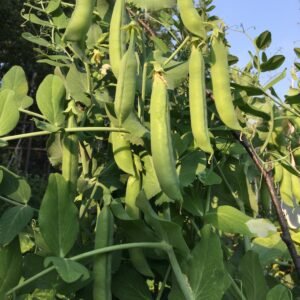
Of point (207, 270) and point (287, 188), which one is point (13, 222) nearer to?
point (207, 270)

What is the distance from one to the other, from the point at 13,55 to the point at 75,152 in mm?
8089

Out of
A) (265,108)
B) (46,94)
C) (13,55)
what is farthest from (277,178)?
(13,55)

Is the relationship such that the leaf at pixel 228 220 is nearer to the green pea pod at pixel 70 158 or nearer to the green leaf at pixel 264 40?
the green pea pod at pixel 70 158

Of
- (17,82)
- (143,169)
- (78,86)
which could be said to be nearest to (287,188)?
(143,169)

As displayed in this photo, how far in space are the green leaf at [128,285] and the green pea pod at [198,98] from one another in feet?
0.98

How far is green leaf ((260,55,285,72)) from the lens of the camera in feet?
3.22

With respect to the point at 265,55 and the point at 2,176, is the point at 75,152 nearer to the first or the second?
the point at 2,176

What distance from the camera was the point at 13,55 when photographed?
27.6ft

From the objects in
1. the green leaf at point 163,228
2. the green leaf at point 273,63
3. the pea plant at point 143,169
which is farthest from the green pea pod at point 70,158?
the green leaf at point 273,63

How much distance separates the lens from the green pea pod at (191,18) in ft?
2.19

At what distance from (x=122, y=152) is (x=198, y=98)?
182 mm

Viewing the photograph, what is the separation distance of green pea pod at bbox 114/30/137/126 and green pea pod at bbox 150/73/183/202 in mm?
32

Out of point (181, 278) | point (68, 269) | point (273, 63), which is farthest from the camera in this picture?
point (273, 63)

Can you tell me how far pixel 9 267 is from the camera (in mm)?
740
